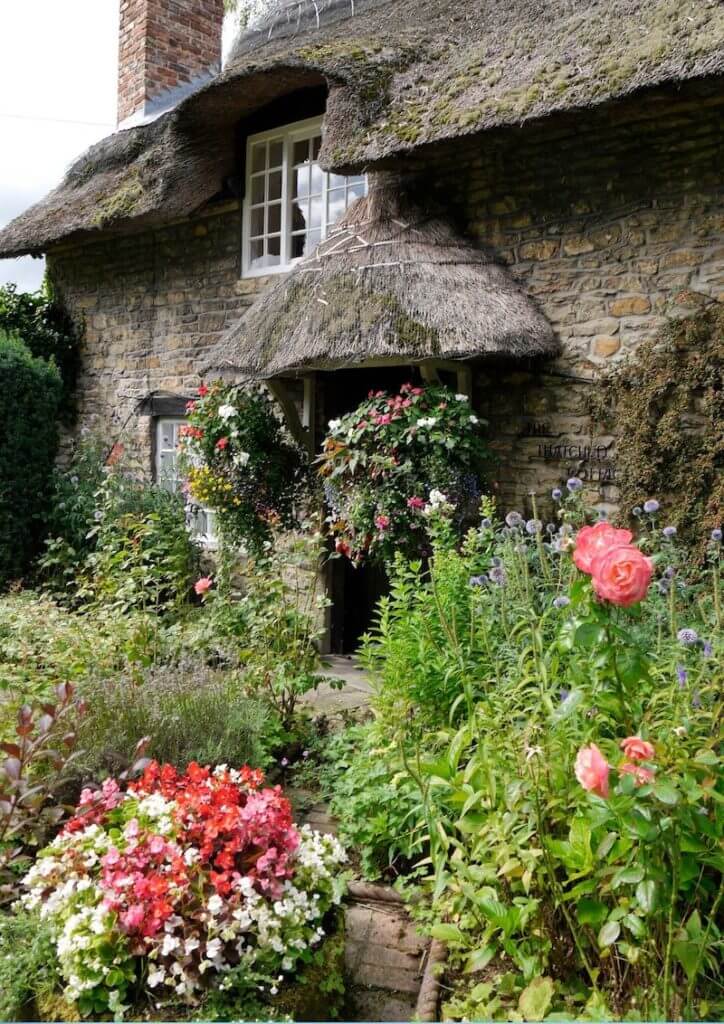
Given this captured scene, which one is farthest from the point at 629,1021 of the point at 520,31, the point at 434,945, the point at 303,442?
the point at 520,31

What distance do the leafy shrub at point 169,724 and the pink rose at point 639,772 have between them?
1933 mm

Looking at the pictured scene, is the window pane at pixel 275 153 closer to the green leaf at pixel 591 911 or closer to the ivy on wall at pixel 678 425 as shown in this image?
the ivy on wall at pixel 678 425

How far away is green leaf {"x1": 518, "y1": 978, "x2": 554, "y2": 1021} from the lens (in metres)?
2.23

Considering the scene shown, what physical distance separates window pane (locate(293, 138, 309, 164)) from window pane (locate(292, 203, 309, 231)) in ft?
1.23

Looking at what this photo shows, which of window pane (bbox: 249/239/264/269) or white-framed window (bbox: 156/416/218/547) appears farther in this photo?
white-framed window (bbox: 156/416/218/547)

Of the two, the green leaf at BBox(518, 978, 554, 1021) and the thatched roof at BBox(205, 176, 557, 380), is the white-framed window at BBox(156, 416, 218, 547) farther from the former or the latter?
the green leaf at BBox(518, 978, 554, 1021)

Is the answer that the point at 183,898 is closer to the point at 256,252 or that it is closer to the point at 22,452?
the point at 256,252

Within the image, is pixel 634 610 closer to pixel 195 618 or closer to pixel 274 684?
pixel 274 684

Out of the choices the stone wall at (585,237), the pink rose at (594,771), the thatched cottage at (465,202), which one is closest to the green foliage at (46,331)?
the thatched cottage at (465,202)

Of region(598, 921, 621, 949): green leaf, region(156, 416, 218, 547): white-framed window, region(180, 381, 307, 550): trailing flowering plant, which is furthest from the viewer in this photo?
region(156, 416, 218, 547): white-framed window

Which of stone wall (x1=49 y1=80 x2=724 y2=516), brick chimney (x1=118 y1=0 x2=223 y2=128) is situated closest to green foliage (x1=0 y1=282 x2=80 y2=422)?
brick chimney (x1=118 y1=0 x2=223 y2=128)

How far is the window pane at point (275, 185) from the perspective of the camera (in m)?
7.64

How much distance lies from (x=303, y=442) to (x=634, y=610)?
4.81 metres

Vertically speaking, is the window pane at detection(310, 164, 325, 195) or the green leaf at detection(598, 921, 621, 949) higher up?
the window pane at detection(310, 164, 325, 195)
